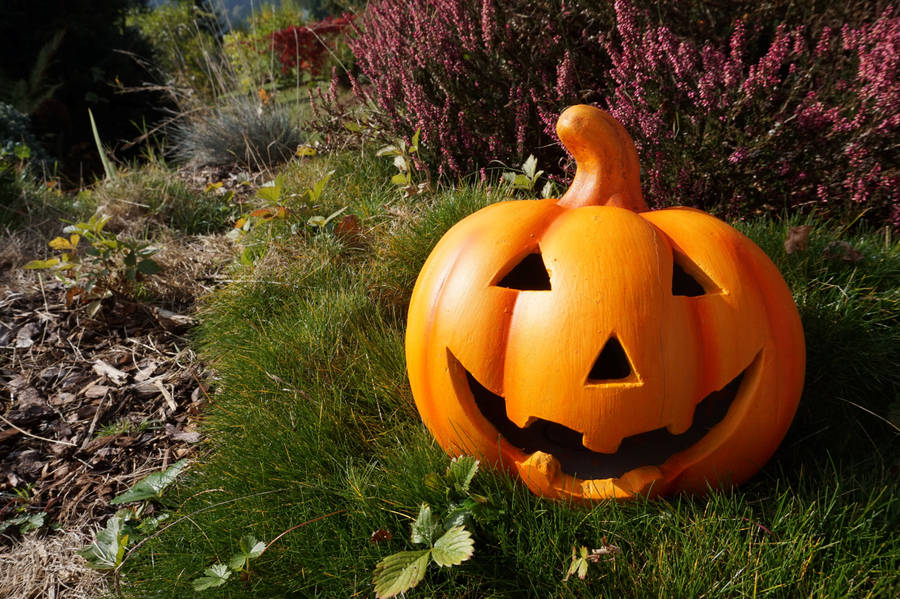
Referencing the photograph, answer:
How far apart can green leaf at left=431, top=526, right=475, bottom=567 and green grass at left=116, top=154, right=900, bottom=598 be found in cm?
10

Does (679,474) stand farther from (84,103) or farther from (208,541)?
(84,103)

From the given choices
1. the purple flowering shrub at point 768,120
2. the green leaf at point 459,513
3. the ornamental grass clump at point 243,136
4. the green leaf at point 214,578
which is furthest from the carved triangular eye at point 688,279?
the ornamental grass clump at point 243,136

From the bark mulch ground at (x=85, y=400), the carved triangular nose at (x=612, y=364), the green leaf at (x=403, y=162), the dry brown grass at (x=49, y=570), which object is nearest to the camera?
the carved triangular nose at (x=612, y=364)

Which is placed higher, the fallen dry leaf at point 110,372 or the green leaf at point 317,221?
the green leaf at point 317,221

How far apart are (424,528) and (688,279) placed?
0.84m

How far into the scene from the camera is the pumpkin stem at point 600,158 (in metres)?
1.44

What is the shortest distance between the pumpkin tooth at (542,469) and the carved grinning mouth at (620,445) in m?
0.05

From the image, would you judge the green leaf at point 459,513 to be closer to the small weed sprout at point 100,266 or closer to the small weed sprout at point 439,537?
the small weed sprout at point 439,537

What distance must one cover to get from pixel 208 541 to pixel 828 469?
4.89ft

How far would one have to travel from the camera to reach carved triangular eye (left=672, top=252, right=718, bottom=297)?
1.31 m

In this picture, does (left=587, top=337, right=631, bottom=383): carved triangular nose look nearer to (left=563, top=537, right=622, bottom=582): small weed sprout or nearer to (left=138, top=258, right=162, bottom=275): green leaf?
(left=563, top=537, right=622, bottom=582): small weed sprout

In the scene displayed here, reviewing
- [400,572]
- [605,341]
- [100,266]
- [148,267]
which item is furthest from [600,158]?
[100,266]

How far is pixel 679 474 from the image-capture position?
133cm

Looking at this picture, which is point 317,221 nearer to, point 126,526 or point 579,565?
point 126,526
